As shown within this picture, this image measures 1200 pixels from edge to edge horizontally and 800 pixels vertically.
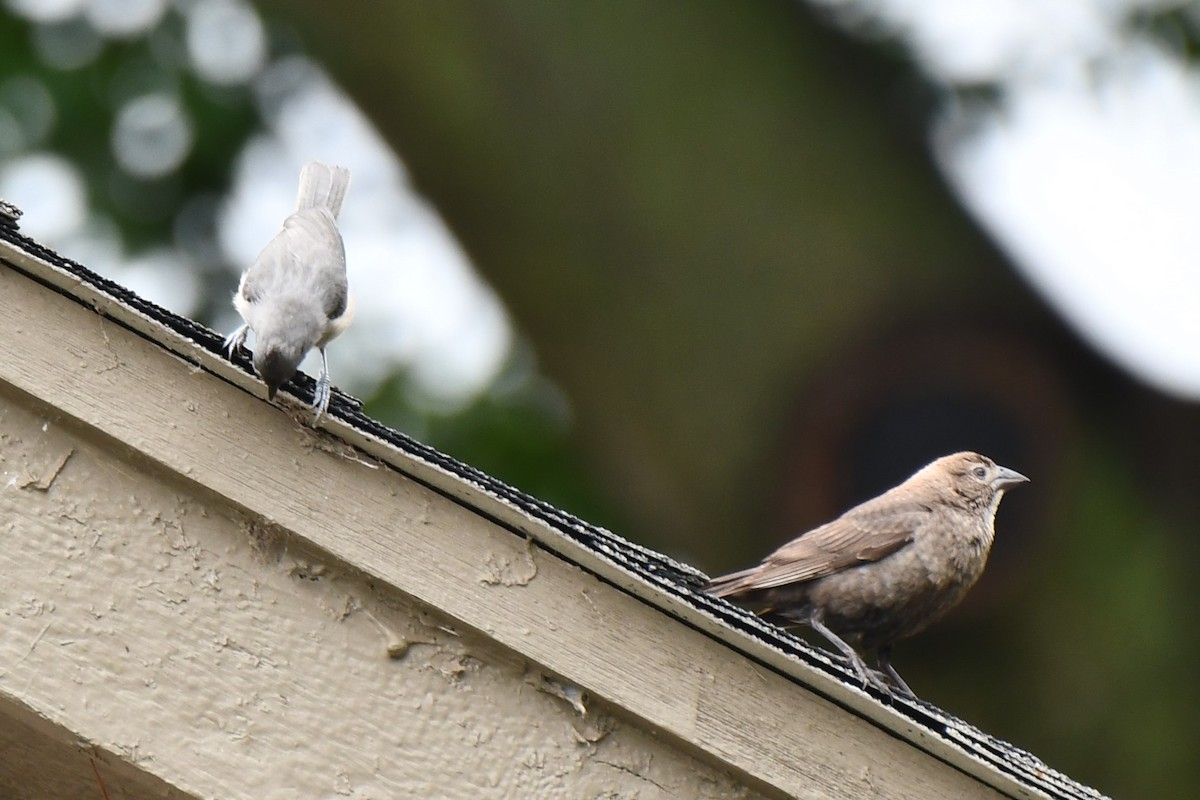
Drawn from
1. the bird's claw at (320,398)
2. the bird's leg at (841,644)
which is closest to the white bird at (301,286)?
the bird's claw at (320,398)

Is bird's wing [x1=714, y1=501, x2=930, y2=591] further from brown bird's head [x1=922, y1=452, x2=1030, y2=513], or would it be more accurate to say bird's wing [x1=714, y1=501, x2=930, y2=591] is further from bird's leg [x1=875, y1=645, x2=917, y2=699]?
bird's leg [x1=875, y1=645, x2=917, y2=699]

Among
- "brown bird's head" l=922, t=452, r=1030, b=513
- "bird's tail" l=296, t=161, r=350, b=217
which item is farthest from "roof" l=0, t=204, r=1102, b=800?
"brown bird's head" l=922, t=452, r=1030, b=513

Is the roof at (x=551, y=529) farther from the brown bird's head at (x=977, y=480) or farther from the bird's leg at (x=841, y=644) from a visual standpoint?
the brown bird's head at (x=977, y=480)

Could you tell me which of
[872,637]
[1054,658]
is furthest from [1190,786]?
[872,637]

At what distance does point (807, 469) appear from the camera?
5.00 metres

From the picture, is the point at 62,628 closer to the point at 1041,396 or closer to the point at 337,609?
the point at 337,609

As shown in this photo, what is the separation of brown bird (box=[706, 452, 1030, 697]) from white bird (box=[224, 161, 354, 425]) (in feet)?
5.60

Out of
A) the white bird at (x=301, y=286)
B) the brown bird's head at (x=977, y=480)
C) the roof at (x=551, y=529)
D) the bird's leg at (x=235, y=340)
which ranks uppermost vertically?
the brown bird's head at (x=977, y=480)

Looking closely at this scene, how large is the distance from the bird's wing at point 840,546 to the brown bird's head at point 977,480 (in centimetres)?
27

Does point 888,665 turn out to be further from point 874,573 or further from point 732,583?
point 732,583

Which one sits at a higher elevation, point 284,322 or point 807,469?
point 807,469

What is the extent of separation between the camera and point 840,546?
5012mm

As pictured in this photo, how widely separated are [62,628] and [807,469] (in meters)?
3.10

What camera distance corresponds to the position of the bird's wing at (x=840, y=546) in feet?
16.3
